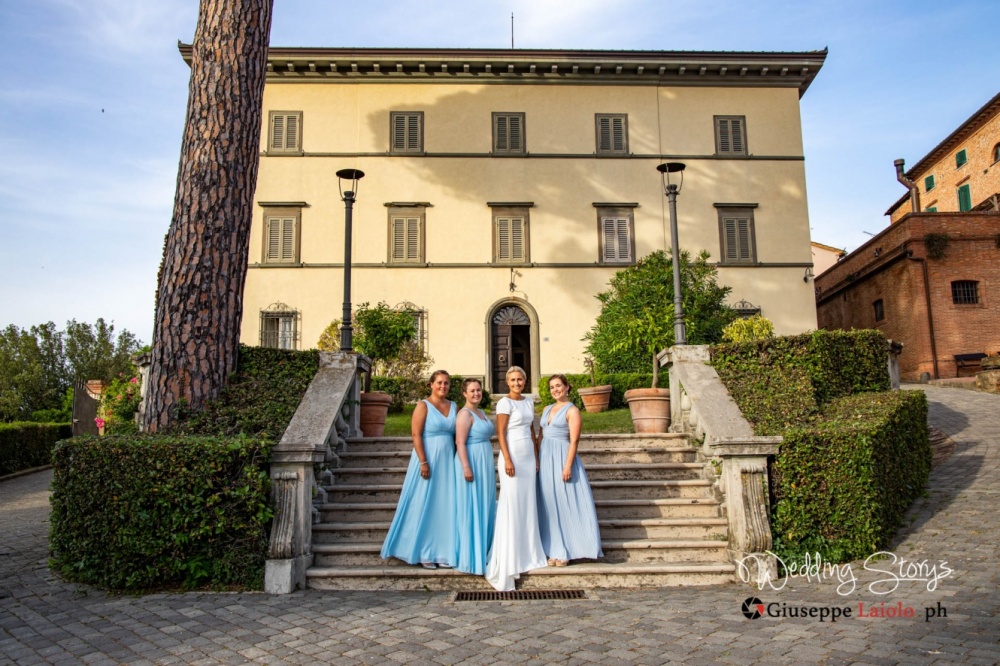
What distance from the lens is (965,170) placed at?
29219mm

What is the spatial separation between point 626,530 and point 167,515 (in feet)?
12.9

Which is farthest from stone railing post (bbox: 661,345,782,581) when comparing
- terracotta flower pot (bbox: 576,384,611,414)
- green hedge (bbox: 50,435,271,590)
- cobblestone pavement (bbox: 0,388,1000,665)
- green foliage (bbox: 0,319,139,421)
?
green foliage (bbox: 0,319,139,421)

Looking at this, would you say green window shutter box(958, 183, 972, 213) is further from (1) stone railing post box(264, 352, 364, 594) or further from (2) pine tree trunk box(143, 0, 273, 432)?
(1) stone railing post box(264, 352, 364, 594)

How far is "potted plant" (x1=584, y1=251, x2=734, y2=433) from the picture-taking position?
29.0 ft

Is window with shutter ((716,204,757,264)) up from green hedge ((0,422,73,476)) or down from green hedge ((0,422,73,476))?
up

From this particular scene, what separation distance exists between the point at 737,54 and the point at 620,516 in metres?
18.8

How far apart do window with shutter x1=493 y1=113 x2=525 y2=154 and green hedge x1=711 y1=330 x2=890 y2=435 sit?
13724mm

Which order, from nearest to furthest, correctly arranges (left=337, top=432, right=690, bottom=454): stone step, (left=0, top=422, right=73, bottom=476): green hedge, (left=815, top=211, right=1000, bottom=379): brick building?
(left=337, top=432, right=690, bottom=454): stone step, (left=0, top=422, right=73, bottom=476): green hedge, (left=815, top=211, right=1000, bottom=379): brick building

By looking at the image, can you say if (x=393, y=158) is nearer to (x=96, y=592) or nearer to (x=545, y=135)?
(x=545, y=135)

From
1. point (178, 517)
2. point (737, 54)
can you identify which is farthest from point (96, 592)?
point (737, 54)

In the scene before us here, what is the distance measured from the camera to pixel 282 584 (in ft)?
18.5

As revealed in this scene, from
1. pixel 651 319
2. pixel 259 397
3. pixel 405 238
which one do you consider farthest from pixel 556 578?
pixel 405 238

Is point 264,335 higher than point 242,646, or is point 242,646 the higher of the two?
point 264,335

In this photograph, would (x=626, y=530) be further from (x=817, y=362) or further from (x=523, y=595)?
(x=817, y=362)
